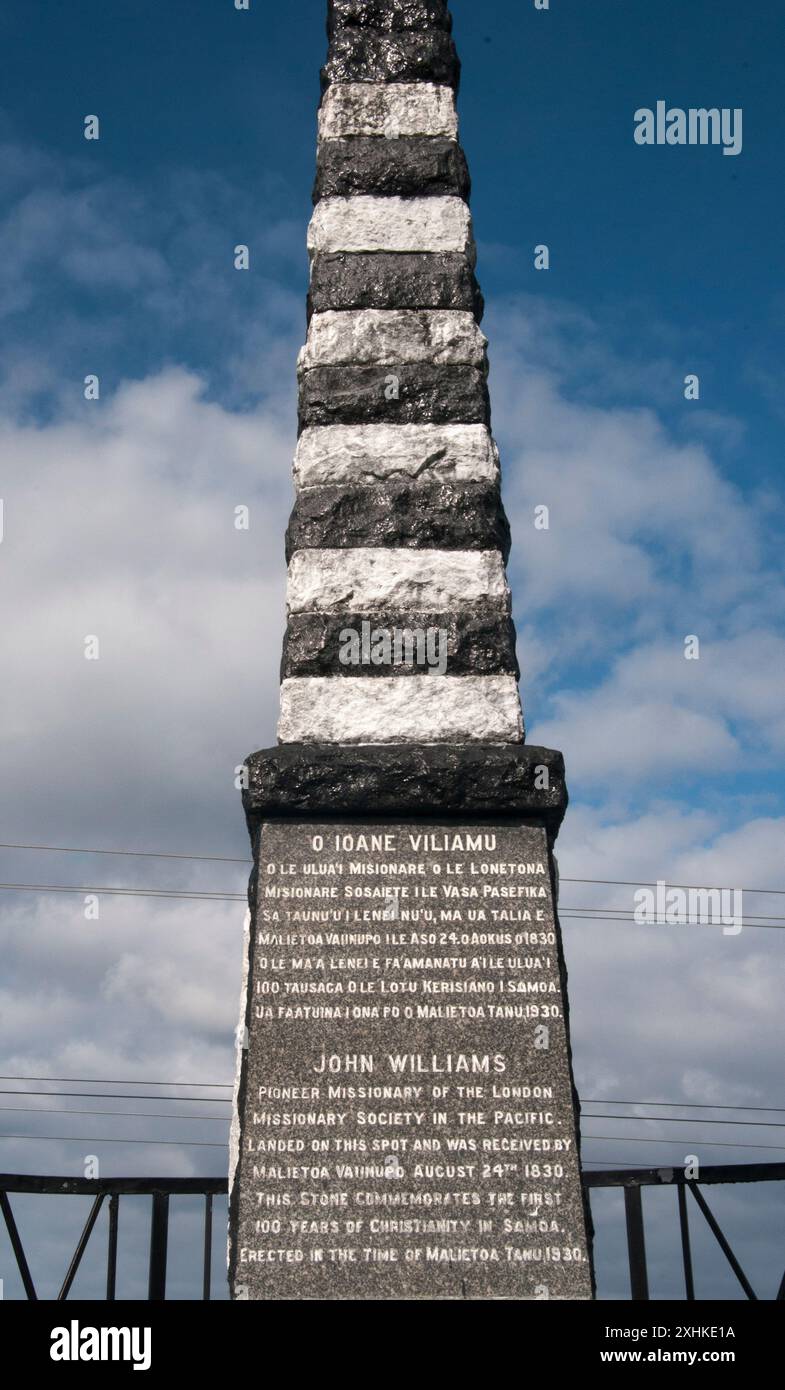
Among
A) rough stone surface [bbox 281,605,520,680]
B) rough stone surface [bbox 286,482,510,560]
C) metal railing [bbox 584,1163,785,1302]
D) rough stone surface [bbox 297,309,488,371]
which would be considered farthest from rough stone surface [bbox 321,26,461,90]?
metal railing [bbox 584,1163,785,1302]

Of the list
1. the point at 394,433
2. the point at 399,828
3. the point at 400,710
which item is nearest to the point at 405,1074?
the point at 399,828

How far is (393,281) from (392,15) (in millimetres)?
2051

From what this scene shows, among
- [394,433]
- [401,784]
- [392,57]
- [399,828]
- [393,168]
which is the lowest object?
[399,828]

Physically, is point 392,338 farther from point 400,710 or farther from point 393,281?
point 400,710

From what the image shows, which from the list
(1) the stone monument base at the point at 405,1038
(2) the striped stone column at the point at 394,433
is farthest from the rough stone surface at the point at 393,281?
(1) the stone monument base at the point at 405,1038

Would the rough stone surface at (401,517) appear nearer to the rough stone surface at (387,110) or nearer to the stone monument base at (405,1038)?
the stone monument base at (405,1038)

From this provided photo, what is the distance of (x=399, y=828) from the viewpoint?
20.1ft

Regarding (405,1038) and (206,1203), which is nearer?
(405,1038)

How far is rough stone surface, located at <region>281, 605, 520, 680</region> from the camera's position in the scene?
655cm

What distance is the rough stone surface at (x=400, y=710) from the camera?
6391 millimetres

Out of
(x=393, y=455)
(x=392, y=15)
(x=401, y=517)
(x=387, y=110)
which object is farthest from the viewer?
(x=392, y=15)

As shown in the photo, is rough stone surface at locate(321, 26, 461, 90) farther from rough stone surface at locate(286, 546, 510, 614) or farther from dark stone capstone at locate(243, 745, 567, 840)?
dark stone capstone at locate(243, 745, 567, 840)
